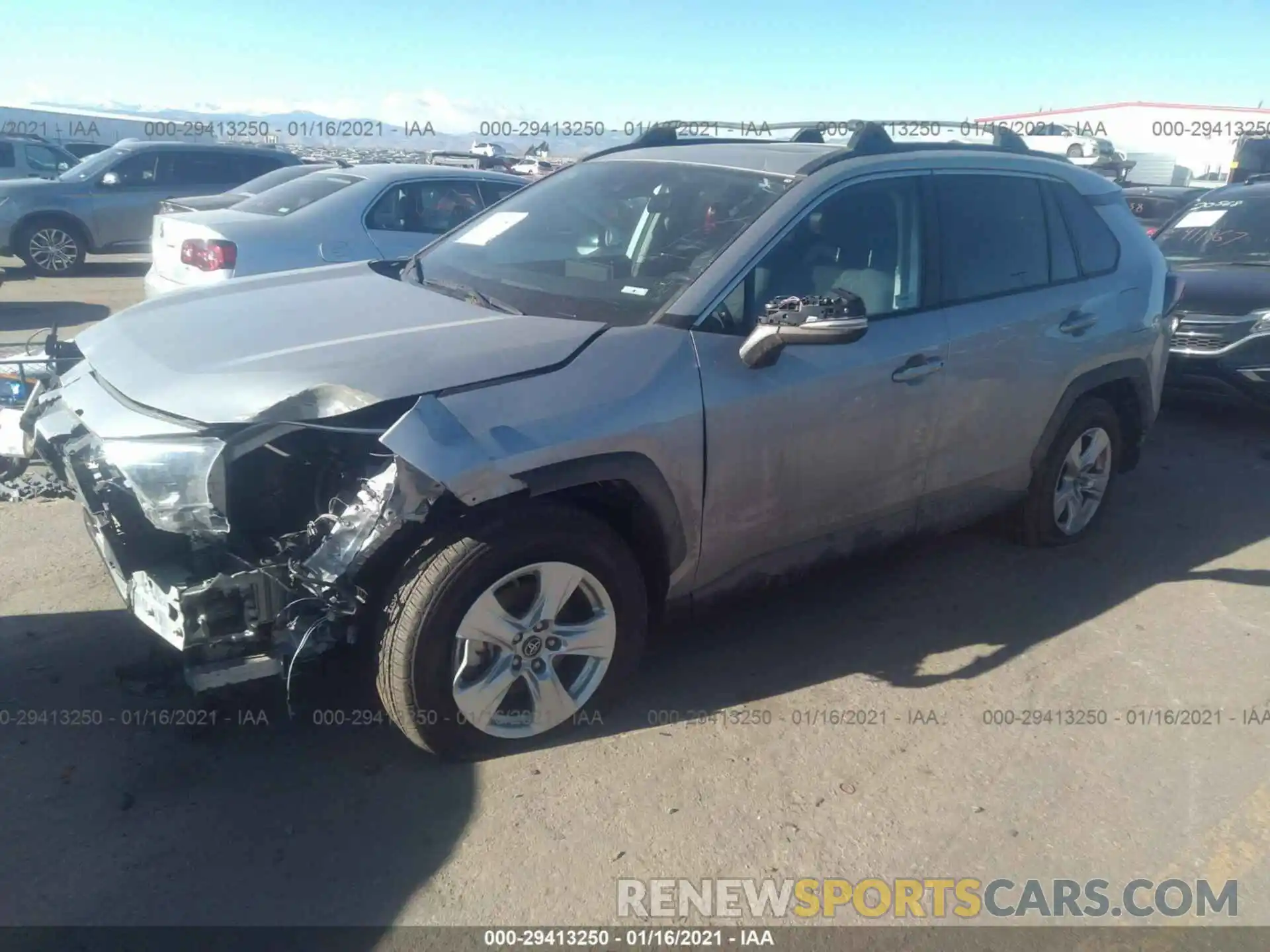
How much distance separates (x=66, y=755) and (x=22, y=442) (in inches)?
55.7

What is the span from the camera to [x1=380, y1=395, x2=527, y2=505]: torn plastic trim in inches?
107

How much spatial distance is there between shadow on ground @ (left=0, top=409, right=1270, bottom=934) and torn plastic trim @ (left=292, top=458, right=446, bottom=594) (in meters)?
0.63

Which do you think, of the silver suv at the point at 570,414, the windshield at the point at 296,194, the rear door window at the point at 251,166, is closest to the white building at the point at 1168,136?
the rear door window at the point at 251,166

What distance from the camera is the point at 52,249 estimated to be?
523 inches

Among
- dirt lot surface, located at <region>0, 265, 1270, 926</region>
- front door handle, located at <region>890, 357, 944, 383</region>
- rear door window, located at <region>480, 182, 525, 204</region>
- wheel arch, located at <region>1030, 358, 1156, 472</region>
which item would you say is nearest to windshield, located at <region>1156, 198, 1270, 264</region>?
wheel arch, located at <region>1030, 358, 1156, 472</region>

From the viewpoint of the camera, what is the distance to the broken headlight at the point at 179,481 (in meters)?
2.82

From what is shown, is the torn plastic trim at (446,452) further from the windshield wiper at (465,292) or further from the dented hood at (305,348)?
the windshield wiper at (465,292)

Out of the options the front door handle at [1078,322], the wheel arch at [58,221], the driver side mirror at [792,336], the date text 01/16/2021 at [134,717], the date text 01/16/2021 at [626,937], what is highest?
the driver side mirror at [792,336]

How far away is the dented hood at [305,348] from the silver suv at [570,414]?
0.04 ft

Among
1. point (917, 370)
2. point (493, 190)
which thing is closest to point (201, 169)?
point (493, 190)

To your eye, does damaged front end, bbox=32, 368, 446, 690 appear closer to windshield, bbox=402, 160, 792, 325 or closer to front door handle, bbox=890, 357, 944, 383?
windshield, bbox=402, 160, 792, 325

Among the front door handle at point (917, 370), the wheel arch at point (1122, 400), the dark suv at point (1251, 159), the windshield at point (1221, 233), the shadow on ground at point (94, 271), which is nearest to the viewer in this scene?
the front door handle at point (917, 370)

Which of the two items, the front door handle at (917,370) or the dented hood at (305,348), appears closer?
the dented hood at (305,348)

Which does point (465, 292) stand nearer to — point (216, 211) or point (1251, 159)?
point (216, 211)
